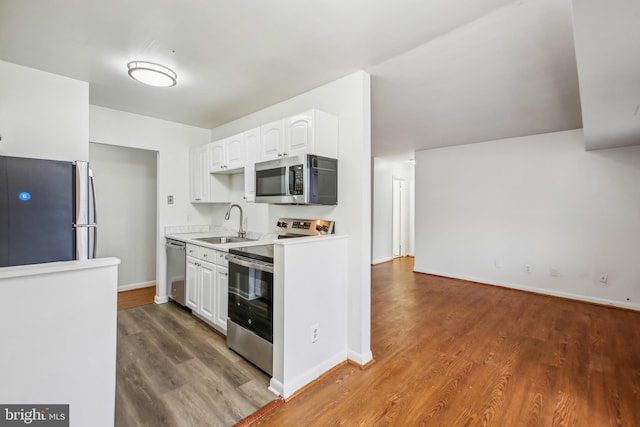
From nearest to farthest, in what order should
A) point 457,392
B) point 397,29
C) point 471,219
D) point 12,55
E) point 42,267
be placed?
point 42,267 → point 397,29 → point 457,392 → point 12,55 → point 471,219

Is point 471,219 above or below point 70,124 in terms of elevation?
below

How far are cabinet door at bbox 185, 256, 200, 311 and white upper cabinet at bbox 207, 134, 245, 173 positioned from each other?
1212mm

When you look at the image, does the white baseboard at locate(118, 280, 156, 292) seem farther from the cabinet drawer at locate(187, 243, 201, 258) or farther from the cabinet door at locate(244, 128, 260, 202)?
the cabinet door at locate(244, 128, 260, 202)

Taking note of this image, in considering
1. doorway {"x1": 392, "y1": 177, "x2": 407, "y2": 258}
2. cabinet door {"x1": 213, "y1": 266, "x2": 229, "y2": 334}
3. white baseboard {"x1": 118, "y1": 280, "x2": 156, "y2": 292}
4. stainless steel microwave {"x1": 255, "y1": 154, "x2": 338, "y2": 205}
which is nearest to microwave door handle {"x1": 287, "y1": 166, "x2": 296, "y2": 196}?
stainless steel microwave {"x1": 255, "y1": 154, "x2": 338, "y2": 205}

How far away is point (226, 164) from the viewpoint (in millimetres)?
3580

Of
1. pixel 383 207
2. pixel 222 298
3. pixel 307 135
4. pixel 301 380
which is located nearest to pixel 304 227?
pixel 307 135

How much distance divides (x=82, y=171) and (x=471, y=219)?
18.2 ft

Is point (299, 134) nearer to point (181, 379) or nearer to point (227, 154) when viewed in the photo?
point (227, 154)

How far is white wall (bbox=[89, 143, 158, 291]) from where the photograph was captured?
14.4 ft

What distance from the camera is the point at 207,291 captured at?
10.2ft

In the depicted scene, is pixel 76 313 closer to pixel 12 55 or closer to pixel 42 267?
pixel 42 267

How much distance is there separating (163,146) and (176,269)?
5.72 ft

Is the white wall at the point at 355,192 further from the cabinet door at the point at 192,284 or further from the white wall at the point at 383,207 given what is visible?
the white wall at the point at 383,207

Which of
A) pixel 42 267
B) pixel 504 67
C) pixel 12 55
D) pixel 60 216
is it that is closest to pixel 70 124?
pixel 12 55
